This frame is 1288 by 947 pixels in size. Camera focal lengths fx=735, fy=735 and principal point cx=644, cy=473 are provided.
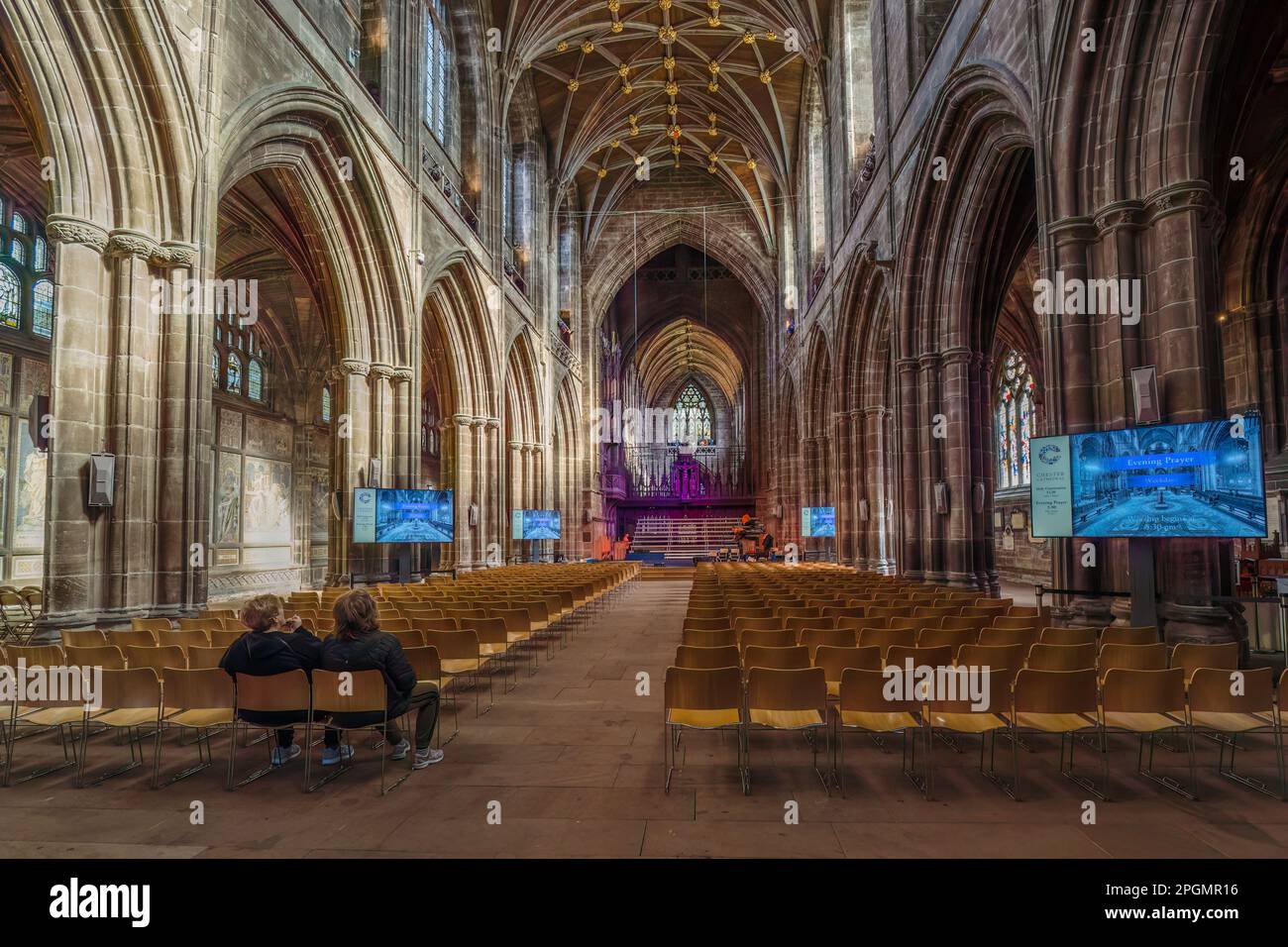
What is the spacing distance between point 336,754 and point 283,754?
→ 34cm

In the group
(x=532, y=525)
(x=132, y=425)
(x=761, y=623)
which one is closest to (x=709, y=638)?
(x=761, y=623)

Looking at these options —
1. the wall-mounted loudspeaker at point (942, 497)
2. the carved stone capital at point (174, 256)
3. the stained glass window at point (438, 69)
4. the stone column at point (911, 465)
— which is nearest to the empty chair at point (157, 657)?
the carved stone capital at point (174, 256)

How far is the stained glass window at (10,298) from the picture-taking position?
14.8 m

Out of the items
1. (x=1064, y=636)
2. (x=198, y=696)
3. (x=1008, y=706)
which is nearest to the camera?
(x=1008, y=706)

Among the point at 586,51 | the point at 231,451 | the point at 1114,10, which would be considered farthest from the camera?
the point at 586,51

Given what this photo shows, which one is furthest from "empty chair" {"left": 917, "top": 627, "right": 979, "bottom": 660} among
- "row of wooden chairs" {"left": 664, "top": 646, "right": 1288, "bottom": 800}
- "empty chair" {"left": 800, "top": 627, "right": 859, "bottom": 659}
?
"row of wooden chairs" {"left": 664, "top": 646, "right": 1288, "bottom": 800}

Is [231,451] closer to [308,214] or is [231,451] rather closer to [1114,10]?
[308,214]

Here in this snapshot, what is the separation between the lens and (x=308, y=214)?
45.7 feet

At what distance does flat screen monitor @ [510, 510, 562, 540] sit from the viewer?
2253cm

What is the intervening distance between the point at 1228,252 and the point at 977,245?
5477 millimetres

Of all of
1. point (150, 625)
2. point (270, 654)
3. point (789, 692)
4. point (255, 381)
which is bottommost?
point (789, 692)

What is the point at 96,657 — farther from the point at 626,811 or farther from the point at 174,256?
the point at 174,256

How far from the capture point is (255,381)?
23.8 m

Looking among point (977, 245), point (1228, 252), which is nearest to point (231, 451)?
point (977, 245)
